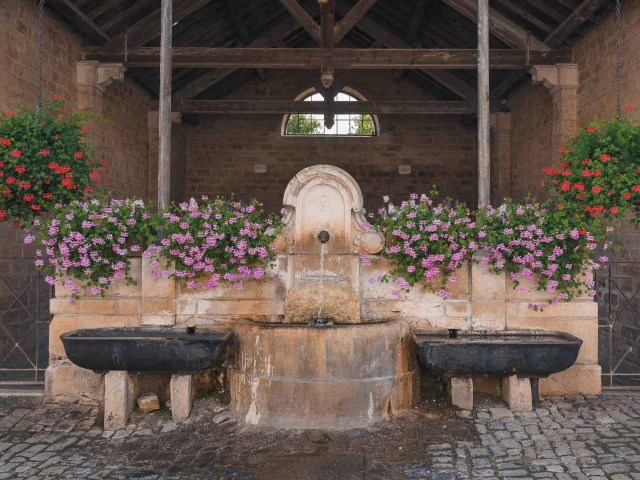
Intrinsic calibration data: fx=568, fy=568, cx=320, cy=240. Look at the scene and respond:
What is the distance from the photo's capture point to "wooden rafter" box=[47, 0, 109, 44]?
6.81 metres

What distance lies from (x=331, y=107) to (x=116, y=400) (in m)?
7.33

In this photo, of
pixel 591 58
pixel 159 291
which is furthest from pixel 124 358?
pixel 591 58

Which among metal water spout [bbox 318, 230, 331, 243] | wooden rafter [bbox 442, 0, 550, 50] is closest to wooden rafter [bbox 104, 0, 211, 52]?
wooden rafter [bbox 442, 0, 550, 50]

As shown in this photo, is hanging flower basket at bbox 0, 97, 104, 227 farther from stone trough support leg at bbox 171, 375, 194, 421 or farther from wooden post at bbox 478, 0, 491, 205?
wooden post at bbox 478, 0, 491, 205

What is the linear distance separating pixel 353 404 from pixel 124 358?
5.12ft

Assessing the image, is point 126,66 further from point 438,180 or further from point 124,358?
point 438,180

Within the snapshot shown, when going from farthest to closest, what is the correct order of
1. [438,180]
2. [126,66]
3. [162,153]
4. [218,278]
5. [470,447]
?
[438,180], [126,66], [162,153], [218,278], [470,447]

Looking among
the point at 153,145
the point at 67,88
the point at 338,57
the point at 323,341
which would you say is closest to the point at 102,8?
the point at 67,88

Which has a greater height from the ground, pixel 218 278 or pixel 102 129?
pixel 102 129

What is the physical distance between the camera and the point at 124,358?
3.80 meters

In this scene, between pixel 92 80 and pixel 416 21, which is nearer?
pixel 92 80

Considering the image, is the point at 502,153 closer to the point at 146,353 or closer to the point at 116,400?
the point at 146,353

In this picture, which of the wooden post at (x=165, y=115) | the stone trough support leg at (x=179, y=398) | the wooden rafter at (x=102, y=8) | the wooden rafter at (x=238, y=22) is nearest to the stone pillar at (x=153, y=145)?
→ the wooden rafter at (x=238, y=22)

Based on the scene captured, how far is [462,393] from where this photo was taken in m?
4.00
